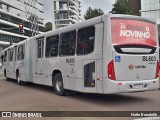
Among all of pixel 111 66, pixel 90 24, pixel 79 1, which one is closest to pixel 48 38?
pixel 90 24

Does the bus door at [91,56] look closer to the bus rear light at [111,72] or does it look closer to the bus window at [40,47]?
the bus rear light at [111,72]

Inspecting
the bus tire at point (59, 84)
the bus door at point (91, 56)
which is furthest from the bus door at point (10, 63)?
the bus door at point (91, 56)

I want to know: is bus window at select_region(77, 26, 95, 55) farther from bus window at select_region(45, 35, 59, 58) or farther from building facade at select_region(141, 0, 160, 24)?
building facade at select_region(141, 0, 160, 24)

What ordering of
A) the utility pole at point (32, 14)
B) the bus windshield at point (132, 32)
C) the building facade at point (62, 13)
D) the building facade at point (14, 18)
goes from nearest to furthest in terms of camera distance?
1. the bus windshield at point (132, 32)
2. the building facade at point (14, 18)
3. the utility pole at point (32, 14)
4. the building facade at point (62, 13)

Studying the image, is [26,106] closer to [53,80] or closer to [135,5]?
[53,80]

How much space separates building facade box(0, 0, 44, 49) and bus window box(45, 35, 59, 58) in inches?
2520

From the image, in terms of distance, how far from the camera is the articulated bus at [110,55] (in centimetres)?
1037

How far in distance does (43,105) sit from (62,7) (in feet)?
415

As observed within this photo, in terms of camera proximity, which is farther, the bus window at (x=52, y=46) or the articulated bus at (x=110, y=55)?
the bus window at (x=52, y=46)

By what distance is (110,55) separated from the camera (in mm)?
10297

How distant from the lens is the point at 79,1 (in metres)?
164

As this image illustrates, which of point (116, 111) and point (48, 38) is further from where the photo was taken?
point (48, 38)

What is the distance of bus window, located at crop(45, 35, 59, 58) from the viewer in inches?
546

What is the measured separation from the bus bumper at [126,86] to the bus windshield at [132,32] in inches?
52.6
